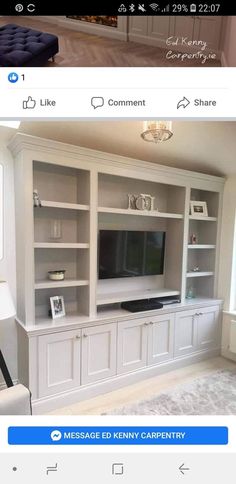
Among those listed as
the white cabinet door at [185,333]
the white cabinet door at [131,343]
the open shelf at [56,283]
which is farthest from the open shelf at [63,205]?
the white cabinet door at [185,333]

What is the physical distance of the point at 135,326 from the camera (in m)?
1.95

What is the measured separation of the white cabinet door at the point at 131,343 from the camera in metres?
1.92

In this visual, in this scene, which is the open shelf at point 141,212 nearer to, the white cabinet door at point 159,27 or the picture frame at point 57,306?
the picture frame at point 57,306

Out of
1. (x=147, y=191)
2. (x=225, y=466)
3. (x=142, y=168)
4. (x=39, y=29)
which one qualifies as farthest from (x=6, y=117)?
(x=147, y=191)

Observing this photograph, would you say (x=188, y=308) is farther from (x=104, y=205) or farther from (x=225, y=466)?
(x=225, y=466)

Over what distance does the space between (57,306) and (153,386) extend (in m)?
0.88

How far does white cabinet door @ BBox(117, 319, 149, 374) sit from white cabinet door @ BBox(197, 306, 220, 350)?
1.39 ft

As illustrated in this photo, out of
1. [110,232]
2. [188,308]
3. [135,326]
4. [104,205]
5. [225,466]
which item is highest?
[104,205]

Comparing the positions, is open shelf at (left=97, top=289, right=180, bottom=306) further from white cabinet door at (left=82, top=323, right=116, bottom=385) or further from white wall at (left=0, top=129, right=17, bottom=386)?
white wall at (left=0, top=129, right=17, bottom=386)

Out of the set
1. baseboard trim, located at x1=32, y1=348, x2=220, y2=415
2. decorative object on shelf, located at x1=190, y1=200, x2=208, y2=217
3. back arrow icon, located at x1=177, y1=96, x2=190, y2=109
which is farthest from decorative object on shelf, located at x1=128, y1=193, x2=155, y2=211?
back arrow icon, located at x1=177, y1=96, x2=190, y2=109

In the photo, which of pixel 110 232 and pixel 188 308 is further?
pixel 110 232

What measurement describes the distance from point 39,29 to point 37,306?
5.77ft

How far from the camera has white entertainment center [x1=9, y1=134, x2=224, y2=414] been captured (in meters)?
1.65

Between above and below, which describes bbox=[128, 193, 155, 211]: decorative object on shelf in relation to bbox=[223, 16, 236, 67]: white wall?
below
